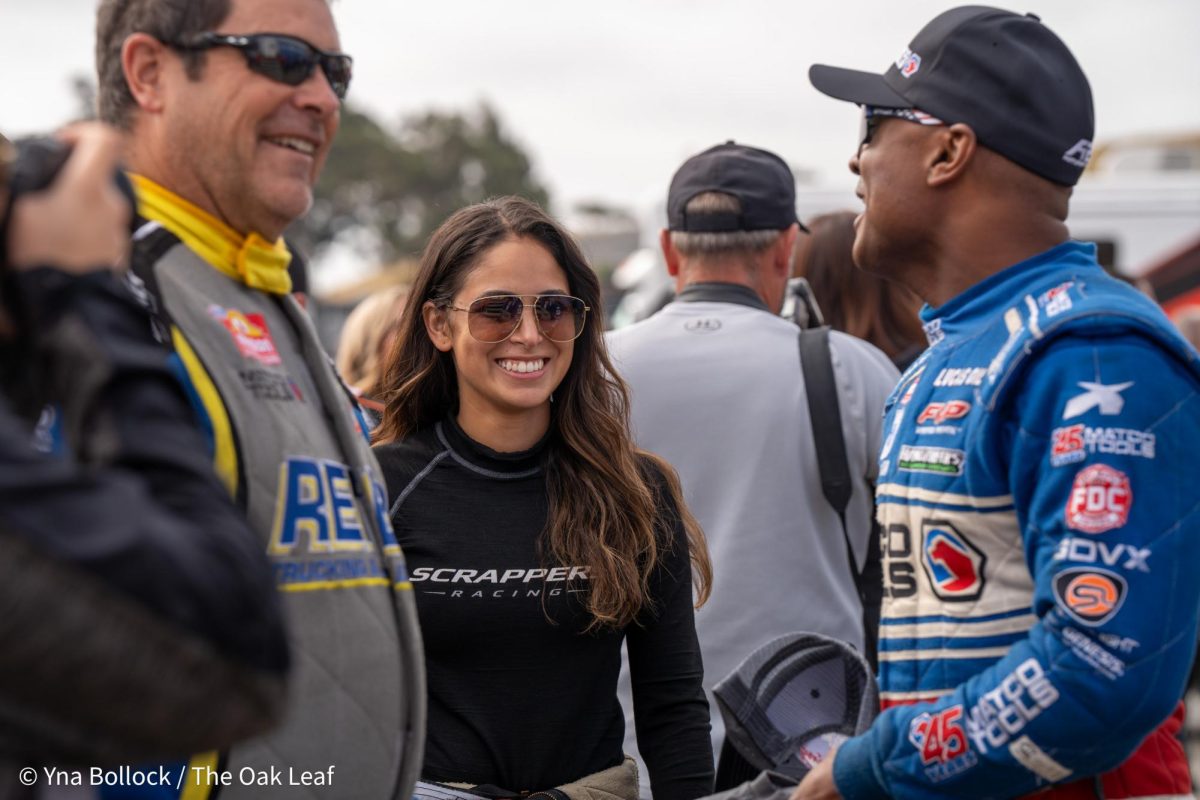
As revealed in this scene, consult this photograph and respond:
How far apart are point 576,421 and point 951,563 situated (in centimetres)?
117

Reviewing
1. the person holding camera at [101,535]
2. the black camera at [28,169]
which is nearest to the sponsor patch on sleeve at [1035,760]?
the person holding camera at [101,535]

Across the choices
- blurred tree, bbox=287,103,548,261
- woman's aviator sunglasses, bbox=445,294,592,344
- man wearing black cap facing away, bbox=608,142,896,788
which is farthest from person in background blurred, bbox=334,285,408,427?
blurred tree, bbox=287,103,548,261

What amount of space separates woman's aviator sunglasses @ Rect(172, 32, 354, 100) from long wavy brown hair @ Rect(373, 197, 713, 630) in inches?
42.0

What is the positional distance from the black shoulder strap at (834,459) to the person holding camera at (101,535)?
253 centimetres

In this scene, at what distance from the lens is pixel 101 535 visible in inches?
42.4

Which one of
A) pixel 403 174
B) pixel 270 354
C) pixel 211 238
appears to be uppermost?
→ pixel 211 238

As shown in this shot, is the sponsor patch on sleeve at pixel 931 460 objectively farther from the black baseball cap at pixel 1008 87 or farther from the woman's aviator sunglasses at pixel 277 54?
the woman's aviator sunglasses at pixel 277 54

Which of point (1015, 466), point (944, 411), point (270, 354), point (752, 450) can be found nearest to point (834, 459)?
point (752, 450)

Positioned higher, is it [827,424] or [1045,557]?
[1045,557]

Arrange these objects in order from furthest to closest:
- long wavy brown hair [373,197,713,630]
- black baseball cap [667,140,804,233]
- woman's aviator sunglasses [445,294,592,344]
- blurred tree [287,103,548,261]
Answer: blurred tree [287,103,548,261], black baseball cap [667,140,804,233], woman's aviator sunglasses [445,294,592,344], long wavy brown hair [373,197,713,630]

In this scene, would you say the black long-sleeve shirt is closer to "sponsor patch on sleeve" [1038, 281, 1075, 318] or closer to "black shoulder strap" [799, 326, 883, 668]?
"black shoulder strap" [799, 326, 883, 668]

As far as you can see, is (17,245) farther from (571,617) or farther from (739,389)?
(739,389)

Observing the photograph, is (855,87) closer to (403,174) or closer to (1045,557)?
(1045,557)

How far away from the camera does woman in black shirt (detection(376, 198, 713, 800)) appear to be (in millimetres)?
2678
